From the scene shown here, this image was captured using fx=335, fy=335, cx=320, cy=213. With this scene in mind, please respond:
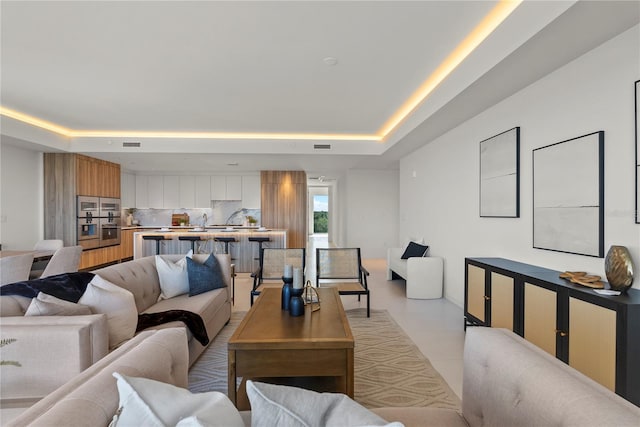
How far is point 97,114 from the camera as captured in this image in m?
5.26

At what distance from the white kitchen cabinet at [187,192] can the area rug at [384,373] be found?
700 centimetres

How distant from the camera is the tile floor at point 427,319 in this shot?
2.97 m

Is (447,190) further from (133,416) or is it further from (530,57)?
(133,416)

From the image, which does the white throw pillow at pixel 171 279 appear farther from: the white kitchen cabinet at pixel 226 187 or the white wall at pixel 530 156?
the white kitchen cabinet at pixel 226 187

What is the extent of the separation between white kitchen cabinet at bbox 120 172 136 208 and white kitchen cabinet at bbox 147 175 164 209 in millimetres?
423

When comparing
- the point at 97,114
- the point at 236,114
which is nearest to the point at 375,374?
the point at 236,114

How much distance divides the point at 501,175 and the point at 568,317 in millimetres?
1832

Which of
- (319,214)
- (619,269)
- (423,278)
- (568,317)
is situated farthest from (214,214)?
(319,214)

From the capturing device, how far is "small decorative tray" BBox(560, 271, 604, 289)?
226 cm

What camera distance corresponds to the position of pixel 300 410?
871 millimetres

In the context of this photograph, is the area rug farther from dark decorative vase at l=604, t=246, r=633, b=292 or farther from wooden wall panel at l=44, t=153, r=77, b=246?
wooden wall panel at l=44, t=153, r=77, b=246

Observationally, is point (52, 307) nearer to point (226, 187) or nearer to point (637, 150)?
point (637, 150)

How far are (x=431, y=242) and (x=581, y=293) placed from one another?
3566mm

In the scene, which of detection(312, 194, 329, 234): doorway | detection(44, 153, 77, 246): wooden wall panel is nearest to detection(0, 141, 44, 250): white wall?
detection(44, 153, 77, 246): wooden wall panel
